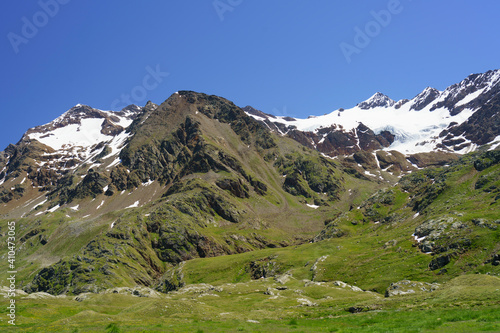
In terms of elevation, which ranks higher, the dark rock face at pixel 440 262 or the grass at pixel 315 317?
the dark rock face at pixel 440 262

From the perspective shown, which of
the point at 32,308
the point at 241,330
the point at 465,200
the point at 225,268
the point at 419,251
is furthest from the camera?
the point at 225,268

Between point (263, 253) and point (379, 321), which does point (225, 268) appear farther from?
point (379, 321)

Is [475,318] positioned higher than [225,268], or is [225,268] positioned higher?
[225,268]

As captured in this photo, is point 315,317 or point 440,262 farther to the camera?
point 440,262

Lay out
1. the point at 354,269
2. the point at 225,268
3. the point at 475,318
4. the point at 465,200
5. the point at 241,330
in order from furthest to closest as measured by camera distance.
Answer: the point at 225,268
the point at 465,200
the point at 354,269
the point at 241,330
the point at 475,318

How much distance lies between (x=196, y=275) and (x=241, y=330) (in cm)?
17112

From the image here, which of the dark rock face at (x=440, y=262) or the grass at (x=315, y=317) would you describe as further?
the dark rock face at (x=440, y=262)

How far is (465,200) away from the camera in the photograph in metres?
150

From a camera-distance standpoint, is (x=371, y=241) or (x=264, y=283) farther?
(x=371, y=241)

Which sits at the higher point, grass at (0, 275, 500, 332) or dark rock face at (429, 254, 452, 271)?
dark rock face at (429, 254, 452, 271)

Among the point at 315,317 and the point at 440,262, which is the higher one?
the point at 440,262

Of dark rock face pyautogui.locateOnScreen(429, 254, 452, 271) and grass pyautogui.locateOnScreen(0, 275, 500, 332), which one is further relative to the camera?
dark rock face pyautogui.locateOnScreen(429, 254, 452, 271)

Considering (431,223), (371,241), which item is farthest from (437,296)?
(371,241)

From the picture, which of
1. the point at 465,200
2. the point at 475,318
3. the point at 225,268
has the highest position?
the point at 465,200
